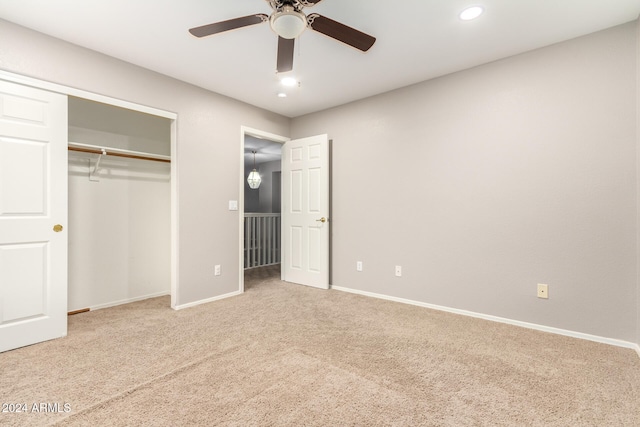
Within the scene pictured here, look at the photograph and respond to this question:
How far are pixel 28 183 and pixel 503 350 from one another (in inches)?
154

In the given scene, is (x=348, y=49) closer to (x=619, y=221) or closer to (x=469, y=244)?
(x=469, y=244)

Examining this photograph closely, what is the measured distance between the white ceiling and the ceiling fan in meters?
0.36

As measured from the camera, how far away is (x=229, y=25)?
185 centimetres

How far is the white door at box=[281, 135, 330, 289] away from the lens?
4023 millimetres

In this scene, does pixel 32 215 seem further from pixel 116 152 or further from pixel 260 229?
pixel 260 229

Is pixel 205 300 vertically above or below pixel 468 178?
below

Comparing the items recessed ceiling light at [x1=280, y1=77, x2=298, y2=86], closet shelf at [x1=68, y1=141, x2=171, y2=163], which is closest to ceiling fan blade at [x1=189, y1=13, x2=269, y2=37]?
recessed ceiling light at [x1=280, y1=77, x2=298, y2=86]

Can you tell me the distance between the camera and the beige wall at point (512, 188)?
2.36 meters

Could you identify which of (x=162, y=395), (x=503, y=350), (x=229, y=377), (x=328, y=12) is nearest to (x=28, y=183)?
(x=162, y=395)

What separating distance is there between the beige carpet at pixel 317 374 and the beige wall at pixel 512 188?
0.42m

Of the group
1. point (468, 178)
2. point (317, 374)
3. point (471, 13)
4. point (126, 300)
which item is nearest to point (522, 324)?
point (468, 178)

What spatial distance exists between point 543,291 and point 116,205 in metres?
4.43

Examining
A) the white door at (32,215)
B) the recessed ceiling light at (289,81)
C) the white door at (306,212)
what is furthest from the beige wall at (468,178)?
the recessed ceiling light at (289,81)

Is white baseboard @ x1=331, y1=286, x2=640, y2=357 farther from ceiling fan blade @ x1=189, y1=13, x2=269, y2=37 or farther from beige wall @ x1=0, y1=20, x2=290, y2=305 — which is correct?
ceiling fan blade @ x1=189, y1=13, x2=269, y2=37
